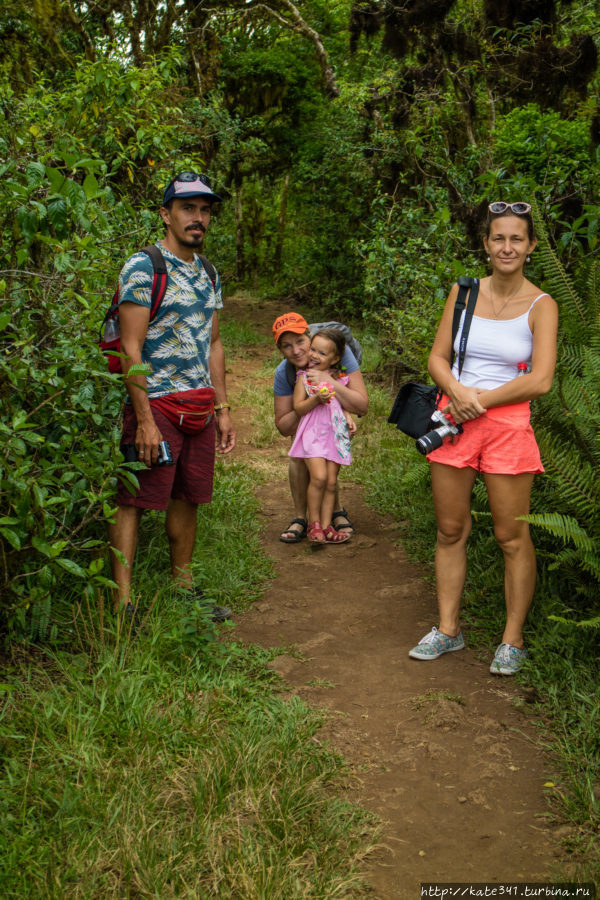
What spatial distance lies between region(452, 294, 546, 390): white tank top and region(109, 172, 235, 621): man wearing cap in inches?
52.8

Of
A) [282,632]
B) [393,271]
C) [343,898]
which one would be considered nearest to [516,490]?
[282,632]

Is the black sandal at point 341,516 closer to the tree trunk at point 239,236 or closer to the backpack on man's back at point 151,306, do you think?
the backpack on man's back at point 151,306

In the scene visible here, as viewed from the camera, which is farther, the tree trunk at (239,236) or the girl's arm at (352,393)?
the tree trunk at (239,236)

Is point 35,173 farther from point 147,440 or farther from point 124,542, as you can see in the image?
point 124,542

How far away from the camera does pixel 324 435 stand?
5.76m

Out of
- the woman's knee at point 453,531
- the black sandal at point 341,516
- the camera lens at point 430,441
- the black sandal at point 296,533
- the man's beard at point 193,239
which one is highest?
the man's beard at point 193,239

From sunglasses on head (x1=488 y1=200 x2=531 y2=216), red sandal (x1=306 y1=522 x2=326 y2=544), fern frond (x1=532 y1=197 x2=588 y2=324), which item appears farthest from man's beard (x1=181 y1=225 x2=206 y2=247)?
red sandal (x1=306 y1=522 x2=326 y2=544)

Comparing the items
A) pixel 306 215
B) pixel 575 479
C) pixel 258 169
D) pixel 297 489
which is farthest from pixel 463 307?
pixel 258 169

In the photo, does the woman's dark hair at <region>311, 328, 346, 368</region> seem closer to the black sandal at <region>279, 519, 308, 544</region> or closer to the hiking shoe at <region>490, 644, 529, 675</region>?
the black sandal at <region>279, 519, 308, 544</region>

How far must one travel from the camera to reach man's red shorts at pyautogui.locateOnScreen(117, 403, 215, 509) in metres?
4.06

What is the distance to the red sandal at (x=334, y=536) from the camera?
5848 mm

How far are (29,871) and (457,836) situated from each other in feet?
4.70

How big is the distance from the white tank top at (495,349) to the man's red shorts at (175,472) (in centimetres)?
145

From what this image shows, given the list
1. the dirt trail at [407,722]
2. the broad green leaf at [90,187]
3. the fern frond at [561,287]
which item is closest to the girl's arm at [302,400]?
the dirt trail at [407,722]
